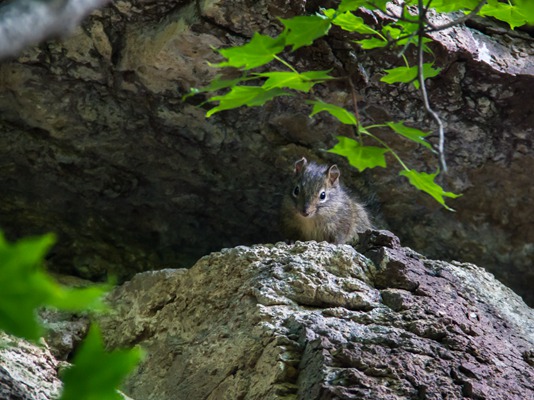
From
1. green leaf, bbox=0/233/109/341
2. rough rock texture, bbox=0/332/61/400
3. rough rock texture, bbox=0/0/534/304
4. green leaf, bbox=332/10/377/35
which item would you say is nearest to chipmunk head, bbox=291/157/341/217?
rough rock texture, bbox=0/0/534/304

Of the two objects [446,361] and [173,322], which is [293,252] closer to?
[173,322]

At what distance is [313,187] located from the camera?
5.29 m

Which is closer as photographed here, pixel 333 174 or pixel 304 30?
pixel 304 30

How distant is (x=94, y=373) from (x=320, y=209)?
4.86m

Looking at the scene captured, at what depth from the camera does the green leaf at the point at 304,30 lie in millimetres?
1620

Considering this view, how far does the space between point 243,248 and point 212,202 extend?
1198 mm

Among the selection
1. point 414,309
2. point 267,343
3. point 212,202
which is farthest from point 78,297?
point 212,202

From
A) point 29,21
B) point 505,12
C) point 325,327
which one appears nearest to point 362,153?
point 505,12

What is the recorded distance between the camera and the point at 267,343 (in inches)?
122

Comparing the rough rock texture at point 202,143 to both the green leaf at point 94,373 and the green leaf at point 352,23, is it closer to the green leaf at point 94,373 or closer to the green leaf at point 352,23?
the green leaf at point 352,23

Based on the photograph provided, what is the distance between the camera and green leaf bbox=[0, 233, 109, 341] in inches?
26.0

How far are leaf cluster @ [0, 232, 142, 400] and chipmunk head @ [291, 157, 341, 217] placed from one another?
437cm

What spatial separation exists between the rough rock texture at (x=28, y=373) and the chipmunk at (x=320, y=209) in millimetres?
2203

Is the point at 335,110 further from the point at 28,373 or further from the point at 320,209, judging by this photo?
the point at 320,209
